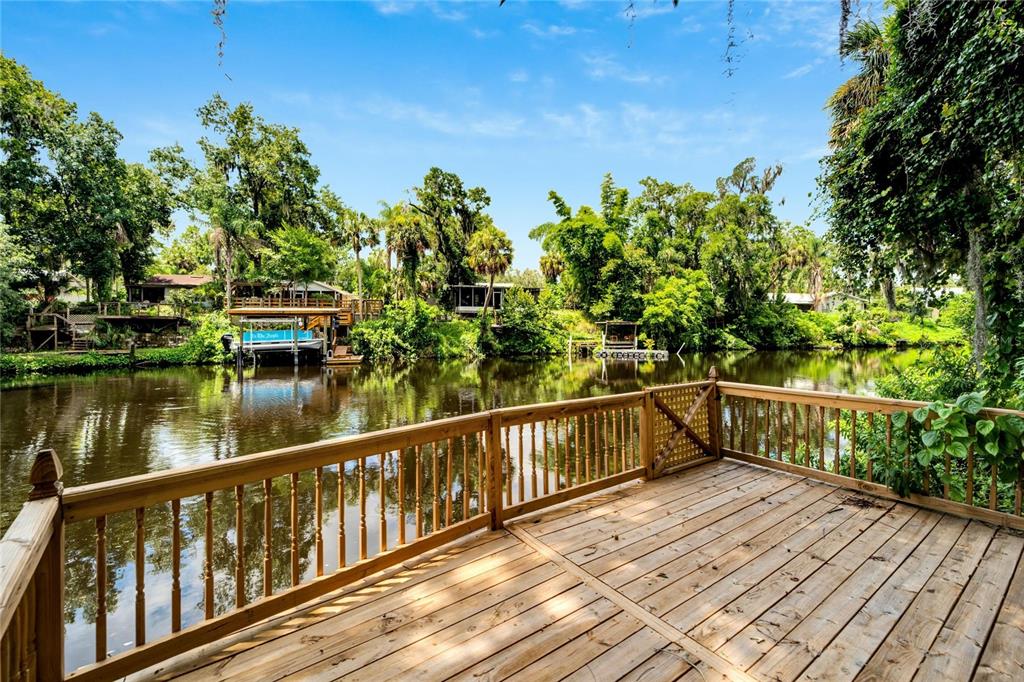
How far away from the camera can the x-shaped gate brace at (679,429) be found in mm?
4344

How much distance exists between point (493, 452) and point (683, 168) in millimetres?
37478

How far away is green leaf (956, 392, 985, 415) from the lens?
10.3ft

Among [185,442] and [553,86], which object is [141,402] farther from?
[553,86]

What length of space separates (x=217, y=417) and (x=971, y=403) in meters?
14.8

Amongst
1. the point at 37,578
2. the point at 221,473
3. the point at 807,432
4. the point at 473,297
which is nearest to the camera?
the point at 37,578

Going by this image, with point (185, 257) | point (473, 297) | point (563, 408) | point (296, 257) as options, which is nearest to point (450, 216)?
point (473, 297)

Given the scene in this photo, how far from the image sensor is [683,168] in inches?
1373

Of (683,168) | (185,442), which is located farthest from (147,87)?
(683,168)

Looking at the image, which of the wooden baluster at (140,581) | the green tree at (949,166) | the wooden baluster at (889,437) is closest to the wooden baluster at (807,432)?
the wooden baluster at (889,437)

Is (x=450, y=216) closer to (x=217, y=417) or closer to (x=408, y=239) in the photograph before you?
(x=408, y=239)

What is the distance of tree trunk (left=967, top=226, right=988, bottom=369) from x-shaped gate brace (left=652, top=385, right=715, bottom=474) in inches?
152

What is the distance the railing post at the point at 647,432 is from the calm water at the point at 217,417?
12.9 ft

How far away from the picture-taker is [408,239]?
1154 inches

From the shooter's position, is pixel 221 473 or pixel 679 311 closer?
pixel 221 473
